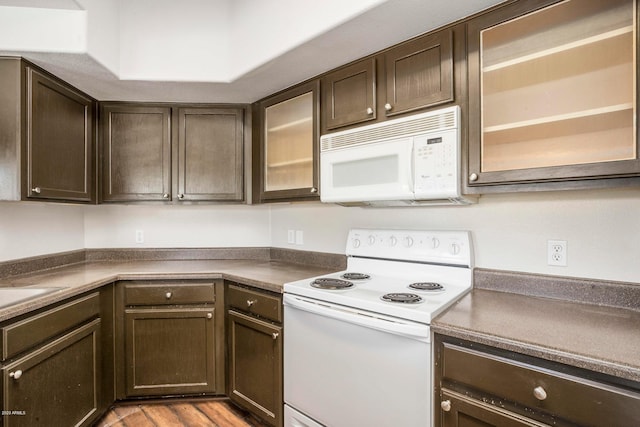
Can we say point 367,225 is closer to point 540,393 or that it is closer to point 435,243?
point 435,243

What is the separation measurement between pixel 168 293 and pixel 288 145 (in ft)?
3.91

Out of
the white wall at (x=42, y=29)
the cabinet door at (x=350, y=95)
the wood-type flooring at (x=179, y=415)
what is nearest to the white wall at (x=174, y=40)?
the white wall at (x=42, y=29)

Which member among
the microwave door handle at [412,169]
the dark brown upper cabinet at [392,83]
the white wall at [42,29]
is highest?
the white wall at [42,29]

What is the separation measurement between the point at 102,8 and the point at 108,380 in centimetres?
213

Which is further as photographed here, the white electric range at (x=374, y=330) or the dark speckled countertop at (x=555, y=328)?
the white electric range at (x=374, y=330)

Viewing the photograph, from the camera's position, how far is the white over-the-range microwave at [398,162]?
4.80 ft

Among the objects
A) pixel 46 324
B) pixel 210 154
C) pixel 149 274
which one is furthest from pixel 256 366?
pixel 210 154

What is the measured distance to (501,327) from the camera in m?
1.12

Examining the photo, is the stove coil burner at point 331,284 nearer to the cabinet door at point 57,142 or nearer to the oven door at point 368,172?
the oven door at point 368,172

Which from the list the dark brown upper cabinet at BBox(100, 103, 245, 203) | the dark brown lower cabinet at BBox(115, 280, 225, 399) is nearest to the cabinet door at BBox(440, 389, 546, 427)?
the dark brown lower cabinet at BBox(115, 280, 225, 399)

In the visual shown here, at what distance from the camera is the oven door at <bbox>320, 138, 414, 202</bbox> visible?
62.2 inches

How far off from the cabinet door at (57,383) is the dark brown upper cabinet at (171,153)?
97cm

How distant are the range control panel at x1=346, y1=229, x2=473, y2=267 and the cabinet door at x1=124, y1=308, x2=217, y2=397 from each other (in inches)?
40.1

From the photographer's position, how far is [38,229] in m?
2.24
